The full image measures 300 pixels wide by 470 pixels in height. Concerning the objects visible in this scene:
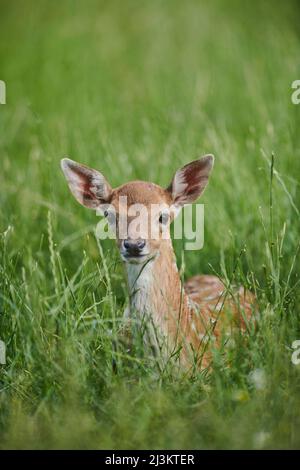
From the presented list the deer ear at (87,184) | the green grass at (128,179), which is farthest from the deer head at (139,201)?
the green grass at (128,179)

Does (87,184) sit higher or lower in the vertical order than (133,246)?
higher

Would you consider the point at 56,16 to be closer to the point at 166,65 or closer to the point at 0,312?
the point at 166,65

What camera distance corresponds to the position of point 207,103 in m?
7.29

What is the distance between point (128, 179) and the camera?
5648 mm

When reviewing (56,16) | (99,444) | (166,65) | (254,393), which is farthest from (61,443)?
(56,16)

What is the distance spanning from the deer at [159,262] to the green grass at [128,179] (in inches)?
4.8

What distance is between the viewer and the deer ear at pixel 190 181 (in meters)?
4.18

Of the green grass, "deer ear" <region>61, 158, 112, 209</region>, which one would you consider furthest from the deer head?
the green grass

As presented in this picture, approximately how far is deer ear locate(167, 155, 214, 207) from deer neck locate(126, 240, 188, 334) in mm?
Answer: 252

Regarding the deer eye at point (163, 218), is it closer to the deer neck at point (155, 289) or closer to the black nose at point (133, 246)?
the deer neck at point (155, 289)

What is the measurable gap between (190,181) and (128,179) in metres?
1.44

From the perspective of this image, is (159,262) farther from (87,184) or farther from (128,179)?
(128,179)

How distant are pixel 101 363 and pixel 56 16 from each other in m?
6.74

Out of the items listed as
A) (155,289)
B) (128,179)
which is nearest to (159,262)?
(155,289)
